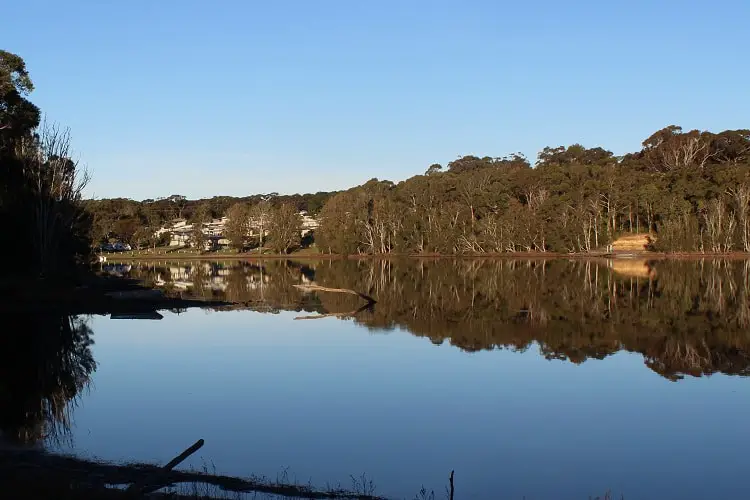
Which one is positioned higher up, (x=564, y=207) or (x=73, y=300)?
(x=564, y=207)

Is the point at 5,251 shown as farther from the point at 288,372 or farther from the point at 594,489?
the point at 594,489

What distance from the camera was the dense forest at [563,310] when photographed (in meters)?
21.6

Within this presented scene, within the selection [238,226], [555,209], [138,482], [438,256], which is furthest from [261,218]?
[138,482]

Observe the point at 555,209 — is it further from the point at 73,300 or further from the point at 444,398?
the point at 444,398

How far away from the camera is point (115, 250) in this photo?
12606 centimetres

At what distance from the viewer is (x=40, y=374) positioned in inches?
710

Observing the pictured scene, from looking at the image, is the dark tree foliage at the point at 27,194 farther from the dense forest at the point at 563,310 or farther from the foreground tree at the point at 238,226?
the foreground tree at the point at 238,226

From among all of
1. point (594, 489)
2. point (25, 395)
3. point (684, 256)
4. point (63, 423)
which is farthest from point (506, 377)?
point (684, 256)

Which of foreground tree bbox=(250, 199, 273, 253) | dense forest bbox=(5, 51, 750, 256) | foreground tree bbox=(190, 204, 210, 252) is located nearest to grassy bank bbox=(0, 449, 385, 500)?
dense forest bbox=(5, 51, 750, 256)

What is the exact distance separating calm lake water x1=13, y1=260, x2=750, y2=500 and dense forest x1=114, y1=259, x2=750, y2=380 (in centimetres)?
18

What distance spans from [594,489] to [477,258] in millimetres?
86840

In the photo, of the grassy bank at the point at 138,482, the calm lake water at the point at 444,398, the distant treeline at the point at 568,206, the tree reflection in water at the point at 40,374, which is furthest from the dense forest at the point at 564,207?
the grassy bank at the point at 138,482

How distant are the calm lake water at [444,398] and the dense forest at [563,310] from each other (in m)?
0.18

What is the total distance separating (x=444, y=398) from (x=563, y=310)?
17.9 m
